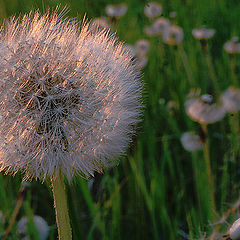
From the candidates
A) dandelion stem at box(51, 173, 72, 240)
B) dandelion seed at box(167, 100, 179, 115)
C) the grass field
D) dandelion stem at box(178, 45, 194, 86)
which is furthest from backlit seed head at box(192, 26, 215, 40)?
dandelion stem at box(51, 173, 72, 240)

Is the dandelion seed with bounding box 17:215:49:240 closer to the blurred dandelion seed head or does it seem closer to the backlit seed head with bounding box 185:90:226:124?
the backlit seed head with bounding box 185:90:226:124

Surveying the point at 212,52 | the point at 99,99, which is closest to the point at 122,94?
the point at 99,99

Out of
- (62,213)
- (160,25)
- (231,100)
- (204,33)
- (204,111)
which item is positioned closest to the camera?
(62,213)

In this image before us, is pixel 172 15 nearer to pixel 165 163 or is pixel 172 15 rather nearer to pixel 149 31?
pixel 149 31

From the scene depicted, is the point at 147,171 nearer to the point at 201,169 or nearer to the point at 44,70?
the point at 201,169

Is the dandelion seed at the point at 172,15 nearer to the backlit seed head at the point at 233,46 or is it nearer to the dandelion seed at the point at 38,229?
the backlit seed head at the point at 233,46

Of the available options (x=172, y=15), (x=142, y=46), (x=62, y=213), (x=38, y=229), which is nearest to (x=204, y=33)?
(x=172, y=15)
